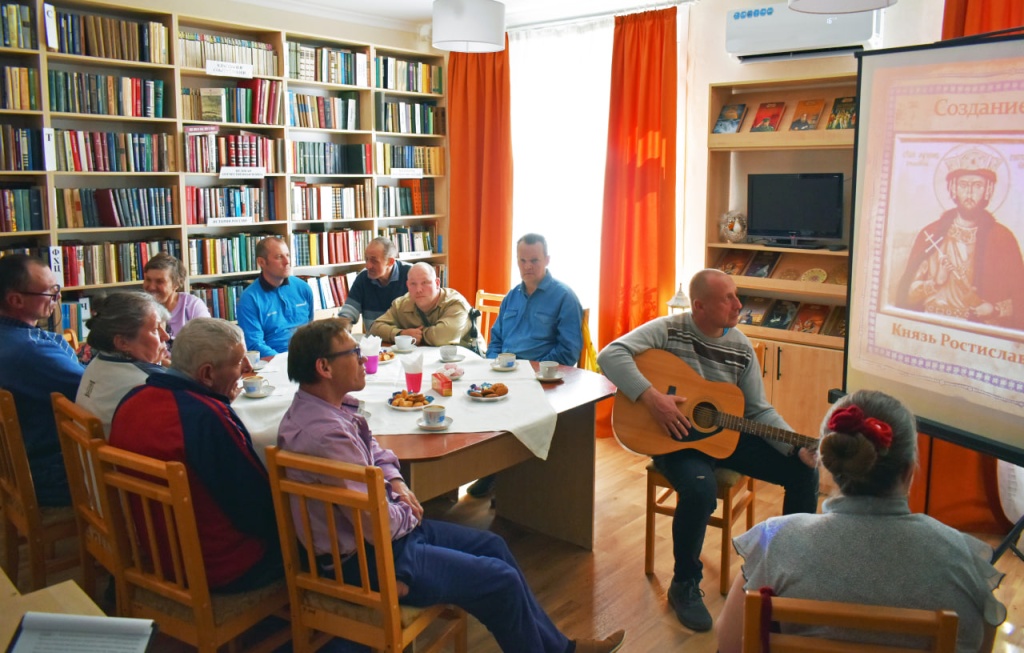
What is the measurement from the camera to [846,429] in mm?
1601

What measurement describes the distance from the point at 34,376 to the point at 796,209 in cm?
343

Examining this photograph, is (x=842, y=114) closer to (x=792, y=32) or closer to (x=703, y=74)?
(x=792, y=32)

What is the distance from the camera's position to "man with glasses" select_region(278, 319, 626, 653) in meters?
2.00

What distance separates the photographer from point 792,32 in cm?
396

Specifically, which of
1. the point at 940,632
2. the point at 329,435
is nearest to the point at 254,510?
the point at 329,435

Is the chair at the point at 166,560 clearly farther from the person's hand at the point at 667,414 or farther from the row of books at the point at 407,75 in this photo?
the row of books at the point at 407,75

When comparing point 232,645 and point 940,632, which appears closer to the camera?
point 940,632

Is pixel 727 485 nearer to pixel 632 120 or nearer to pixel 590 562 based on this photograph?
pixel 590 562

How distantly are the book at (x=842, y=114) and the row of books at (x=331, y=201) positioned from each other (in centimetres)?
297

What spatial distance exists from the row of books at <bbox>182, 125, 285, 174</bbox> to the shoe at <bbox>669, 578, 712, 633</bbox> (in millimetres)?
3432

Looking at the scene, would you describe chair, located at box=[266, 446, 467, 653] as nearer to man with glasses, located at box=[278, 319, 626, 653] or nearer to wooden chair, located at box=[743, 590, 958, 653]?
man with glasses, located at box=[278, 319, 626, 653]

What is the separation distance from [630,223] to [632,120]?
0.59m

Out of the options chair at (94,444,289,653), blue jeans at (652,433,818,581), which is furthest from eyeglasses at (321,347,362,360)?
blue jeans at (652,433,818,581)

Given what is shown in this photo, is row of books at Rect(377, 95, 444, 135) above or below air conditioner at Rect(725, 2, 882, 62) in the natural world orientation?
below
